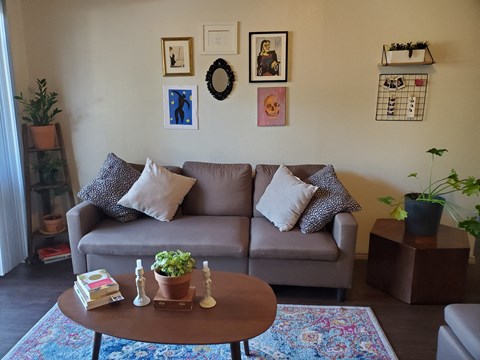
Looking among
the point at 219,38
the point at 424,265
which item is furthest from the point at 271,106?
the point at 424,265

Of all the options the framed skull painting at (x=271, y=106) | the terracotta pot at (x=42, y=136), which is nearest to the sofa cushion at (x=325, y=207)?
the framed skull painting at (x=271, y=106)

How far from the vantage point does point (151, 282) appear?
2021mm

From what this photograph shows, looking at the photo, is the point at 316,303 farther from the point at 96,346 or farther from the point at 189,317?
the point at 96,346

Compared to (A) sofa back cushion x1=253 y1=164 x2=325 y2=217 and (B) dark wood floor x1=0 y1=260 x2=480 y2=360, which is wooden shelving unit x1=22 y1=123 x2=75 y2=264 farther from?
(A) sofa back cushion x1=253 y1=164 x2=325 y2=217

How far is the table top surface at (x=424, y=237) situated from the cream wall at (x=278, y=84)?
0.47 m

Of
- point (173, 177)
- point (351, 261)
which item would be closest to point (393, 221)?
point (351, 261)

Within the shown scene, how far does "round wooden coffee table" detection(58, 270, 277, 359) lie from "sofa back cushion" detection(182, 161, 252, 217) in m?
1.19

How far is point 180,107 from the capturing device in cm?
336

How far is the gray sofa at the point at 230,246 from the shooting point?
102 inches

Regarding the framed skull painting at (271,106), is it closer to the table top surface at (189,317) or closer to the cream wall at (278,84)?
the cream wall at (278,84)

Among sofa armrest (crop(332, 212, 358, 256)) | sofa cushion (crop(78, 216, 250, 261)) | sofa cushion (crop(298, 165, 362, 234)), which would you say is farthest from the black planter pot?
sofa cushion (crop(78, 216, 250, 261))

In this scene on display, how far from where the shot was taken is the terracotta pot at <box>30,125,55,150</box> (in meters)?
3.22

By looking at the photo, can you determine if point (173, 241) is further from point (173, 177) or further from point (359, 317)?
point (359, 317)

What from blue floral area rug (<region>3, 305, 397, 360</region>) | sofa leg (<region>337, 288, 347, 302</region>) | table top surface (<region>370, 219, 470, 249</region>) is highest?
table top surface (<region>370, 219, 470, 249</region>)
